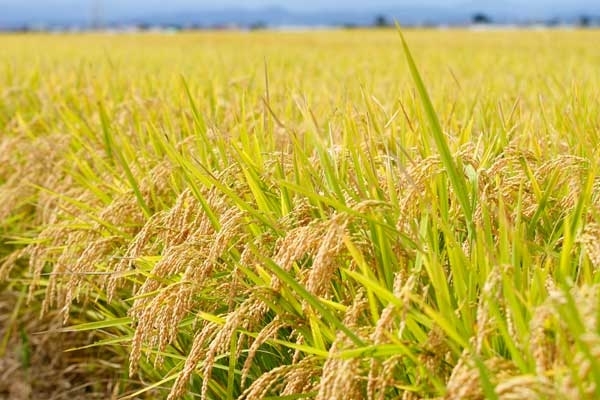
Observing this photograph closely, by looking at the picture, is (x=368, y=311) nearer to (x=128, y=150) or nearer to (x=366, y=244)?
(x=366, y=244)

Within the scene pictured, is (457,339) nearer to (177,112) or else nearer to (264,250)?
(264,250)

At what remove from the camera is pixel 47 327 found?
286 cm

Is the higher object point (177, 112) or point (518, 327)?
point (518, 327)

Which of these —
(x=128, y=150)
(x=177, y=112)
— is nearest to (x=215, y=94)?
(x=177, y=112)

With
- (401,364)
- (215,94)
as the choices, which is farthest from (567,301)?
(215,94)

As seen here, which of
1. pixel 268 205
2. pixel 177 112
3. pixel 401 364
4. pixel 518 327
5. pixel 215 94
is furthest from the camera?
pixel 215 94

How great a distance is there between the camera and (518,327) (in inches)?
45.5

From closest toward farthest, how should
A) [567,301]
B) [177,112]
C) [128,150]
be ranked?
[567,301], [128,150], [177,112]

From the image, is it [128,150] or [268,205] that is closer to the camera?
[268,205]

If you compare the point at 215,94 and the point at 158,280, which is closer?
the point at 158,280

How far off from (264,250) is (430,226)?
0.35 m

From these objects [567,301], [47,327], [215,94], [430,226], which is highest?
[567,301]

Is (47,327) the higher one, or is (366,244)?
(366,244)

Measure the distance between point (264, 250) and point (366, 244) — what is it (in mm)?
270
